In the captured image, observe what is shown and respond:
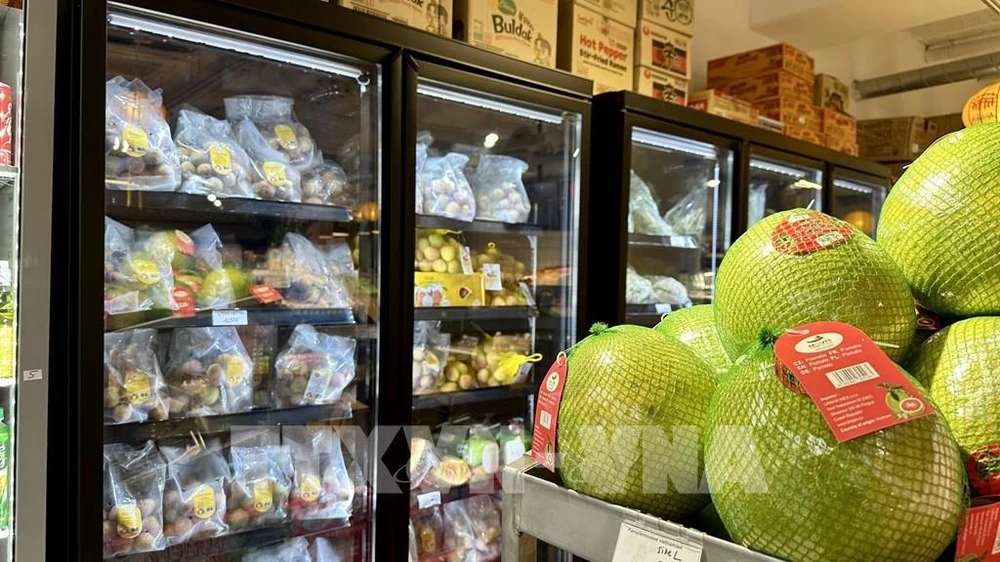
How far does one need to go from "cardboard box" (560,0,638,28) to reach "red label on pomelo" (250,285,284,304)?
156cm

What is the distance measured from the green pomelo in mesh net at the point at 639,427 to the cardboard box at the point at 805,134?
3.07 metres

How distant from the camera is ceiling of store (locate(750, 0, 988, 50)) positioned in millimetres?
3611

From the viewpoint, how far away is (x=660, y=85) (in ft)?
9.65

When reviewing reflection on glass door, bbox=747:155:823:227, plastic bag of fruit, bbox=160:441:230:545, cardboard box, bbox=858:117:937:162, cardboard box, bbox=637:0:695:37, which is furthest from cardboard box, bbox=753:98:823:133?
plastic bag of fruit, bbox=160:441:230:545

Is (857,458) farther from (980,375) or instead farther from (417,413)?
(417,413)

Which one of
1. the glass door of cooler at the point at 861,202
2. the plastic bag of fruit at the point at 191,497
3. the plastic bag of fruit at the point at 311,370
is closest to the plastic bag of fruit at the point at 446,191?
the plastic bag of fruit at the point at 311,370

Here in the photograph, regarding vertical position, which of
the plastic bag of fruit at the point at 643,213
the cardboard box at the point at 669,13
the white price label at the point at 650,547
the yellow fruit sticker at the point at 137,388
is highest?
the cardboard box at the point at 669,13

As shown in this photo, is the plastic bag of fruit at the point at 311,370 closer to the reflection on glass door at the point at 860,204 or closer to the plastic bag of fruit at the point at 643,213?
the plastic bag of fruit at the point at 643,213

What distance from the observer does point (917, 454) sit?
0.54m

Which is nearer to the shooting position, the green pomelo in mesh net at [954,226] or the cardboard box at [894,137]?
the green pomelo in mesh net at [954,226]

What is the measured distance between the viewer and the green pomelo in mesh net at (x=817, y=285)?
2.21 ft

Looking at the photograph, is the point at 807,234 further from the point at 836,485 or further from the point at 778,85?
the point at 778,85

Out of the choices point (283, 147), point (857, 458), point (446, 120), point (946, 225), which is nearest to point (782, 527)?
point (857, 458)

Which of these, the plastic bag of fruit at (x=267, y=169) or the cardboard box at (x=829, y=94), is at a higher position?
the cardboard box at (x=829, y=94)
